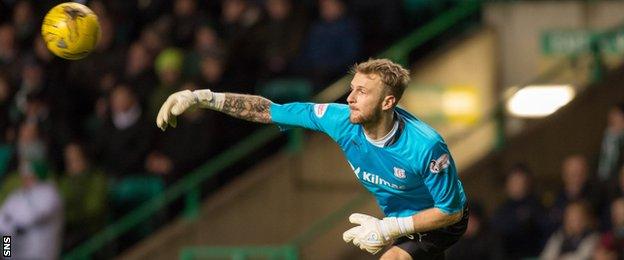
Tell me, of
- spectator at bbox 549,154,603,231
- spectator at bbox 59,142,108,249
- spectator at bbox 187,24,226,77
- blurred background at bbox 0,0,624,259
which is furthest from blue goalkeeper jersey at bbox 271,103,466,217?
spectator at bbox 187,24,226,77

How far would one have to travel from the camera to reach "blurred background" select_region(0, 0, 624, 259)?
557 inches

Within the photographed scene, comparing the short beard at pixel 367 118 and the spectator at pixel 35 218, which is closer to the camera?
the short beard at pixel 367 118

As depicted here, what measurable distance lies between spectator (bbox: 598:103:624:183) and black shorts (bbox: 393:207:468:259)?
3663mm

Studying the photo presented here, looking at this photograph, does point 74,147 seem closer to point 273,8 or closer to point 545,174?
point 273,8

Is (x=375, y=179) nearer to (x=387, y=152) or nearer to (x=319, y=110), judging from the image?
(x=387, y=152)

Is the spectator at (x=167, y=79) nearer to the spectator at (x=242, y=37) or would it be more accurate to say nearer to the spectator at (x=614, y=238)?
the spectator at (x=242, y=37)

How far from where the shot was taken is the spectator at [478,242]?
12711mm

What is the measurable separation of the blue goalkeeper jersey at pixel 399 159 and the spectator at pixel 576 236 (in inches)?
126

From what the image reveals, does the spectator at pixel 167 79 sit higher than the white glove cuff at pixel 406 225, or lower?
higher

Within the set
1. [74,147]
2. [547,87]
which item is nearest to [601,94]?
[547,87]

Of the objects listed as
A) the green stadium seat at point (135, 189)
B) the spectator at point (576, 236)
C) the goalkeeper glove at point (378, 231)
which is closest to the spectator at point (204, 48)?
the green stadium seat at point (135, 189)

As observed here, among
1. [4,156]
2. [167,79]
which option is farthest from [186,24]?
[4,156]

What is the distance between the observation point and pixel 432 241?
9273 mm

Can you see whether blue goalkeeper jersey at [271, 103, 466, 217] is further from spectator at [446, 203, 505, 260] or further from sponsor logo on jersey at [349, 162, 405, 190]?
spectator at [446, 203, 505, 260]
